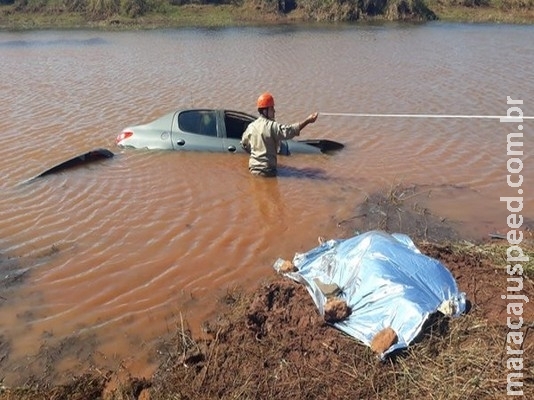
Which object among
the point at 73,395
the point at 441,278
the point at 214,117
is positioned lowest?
the point at 73,395

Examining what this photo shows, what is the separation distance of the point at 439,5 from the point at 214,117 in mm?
32752

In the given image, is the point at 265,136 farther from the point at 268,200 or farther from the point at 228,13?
the point at 228,13

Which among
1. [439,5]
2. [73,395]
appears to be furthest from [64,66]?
[439,5]

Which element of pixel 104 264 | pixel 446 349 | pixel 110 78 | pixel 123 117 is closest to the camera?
pixel 446 349

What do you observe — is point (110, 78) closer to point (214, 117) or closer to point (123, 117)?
point (123, 117)

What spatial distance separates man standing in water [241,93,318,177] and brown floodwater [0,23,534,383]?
29cm

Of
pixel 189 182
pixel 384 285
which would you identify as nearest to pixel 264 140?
pixel 189 182

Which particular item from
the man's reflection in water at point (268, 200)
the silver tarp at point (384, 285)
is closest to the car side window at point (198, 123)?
the man's reflection in water at point (268, 200)

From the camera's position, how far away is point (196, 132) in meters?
9.20

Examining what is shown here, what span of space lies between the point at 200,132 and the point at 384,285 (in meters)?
5.63

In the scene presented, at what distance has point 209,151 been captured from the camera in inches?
361

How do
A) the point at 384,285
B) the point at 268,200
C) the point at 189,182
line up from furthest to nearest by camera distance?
the point at 189,182 → the point at 268,200 → the point at 384,285

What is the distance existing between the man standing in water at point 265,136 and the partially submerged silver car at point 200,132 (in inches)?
30.7

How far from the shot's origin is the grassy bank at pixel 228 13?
112 ft
